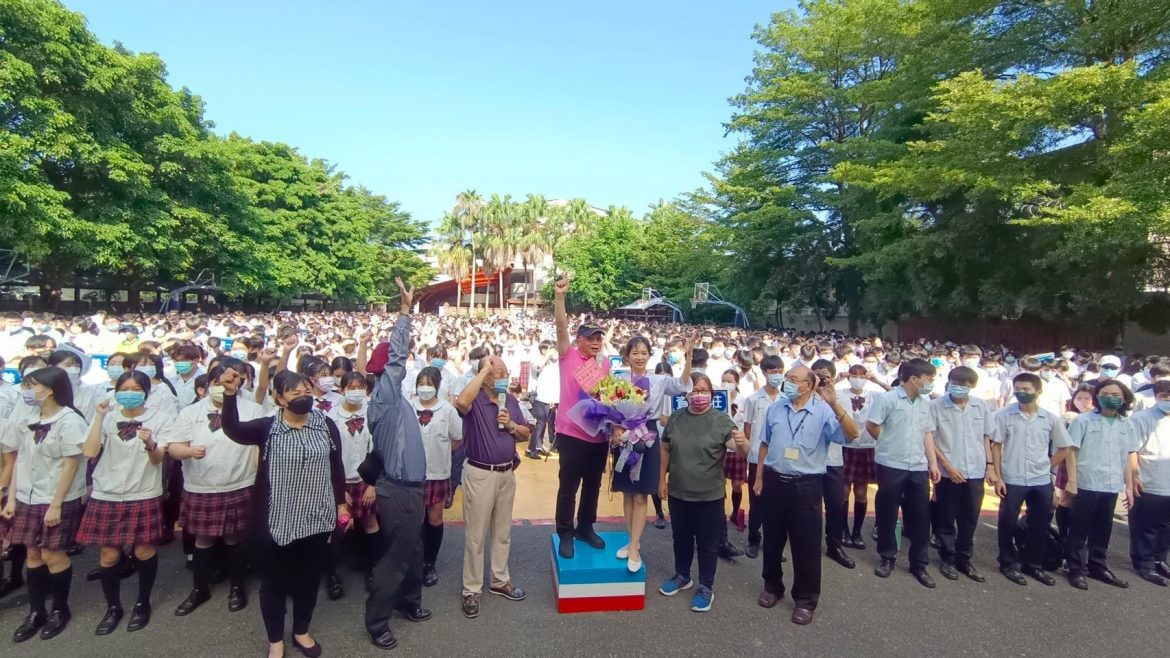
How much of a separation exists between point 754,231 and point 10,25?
82.0ft

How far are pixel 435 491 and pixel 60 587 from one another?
7.17 ft

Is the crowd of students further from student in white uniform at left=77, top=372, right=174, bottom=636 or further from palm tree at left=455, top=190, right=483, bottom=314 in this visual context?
palm tree at left=455, top=190, right=483, bottom=314

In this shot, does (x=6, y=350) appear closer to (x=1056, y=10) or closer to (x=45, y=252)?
(x=45, y=252)

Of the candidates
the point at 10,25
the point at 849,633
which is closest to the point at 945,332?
the point at 849,633

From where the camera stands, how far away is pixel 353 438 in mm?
4289

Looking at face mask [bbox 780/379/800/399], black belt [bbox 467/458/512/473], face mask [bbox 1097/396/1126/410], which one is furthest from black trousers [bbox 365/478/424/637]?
face mask [bbox 1097/396/1126/410]

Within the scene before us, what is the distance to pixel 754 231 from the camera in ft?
87.6

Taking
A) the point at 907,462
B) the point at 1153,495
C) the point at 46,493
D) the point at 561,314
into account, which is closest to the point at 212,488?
the point at 46,493

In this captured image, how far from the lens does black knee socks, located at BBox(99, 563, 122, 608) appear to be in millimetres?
3645

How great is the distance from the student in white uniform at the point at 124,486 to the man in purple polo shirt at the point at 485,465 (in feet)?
5.88

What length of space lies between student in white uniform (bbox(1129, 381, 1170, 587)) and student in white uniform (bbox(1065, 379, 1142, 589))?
0.08m

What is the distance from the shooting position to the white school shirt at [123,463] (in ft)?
11.8

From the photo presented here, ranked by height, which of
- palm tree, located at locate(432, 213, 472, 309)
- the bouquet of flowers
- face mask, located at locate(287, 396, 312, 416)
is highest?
palm tree, located at locate(432, 213, 472, 309)

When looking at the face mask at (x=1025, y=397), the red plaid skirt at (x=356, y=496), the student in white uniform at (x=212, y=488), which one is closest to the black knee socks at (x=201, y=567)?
the student in white uniform at (x=212, y=488)
